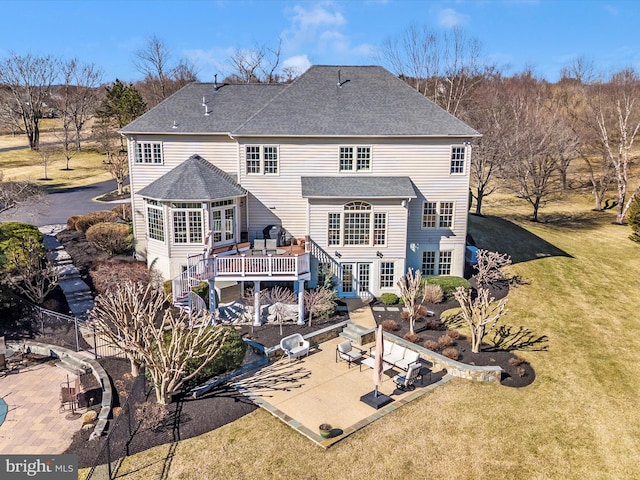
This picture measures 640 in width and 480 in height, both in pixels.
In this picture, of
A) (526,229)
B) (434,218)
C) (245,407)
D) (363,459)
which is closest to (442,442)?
(363,459)

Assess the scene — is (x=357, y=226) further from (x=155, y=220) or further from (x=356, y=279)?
(x=155, y=220)

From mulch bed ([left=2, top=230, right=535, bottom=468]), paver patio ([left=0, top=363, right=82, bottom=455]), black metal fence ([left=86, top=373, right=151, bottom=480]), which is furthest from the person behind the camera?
paver patio ([left=0, top=363, right=82, bottom=455])

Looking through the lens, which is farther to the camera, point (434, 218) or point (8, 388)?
point (434, 218)

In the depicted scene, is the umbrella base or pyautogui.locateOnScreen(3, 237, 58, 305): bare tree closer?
the umbrella base

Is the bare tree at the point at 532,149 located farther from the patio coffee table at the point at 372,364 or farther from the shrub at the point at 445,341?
the patio coffee table at the point at 372,364

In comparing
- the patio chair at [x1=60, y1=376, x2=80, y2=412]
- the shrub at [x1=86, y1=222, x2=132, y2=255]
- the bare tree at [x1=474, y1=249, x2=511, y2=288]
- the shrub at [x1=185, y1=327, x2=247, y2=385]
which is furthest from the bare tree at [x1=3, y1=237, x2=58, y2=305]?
the bare tree at [x1=474, y1=249, x2=511, y2=288]

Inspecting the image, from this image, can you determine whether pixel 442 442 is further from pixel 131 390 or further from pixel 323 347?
pixel 131 390

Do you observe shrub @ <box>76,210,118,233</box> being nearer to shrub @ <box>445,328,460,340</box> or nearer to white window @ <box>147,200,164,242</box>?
white window @ <box>147,200,164,242</box>
